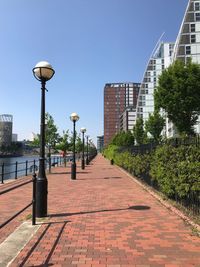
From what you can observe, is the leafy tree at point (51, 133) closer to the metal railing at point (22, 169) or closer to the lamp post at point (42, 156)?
the metal railing at point (22, 169)

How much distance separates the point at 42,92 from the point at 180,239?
5.22m

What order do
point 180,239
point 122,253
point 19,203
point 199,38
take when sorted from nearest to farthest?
1. point 122,253
2. point 180,239
3. point 19,203
4. point 199,38

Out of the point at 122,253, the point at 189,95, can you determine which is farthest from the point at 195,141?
the point at 189,95

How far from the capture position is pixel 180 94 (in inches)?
1296

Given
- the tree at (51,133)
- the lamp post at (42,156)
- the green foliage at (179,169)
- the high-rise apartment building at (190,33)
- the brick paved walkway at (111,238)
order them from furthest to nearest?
the high-rise apartment building at (190,33) → the tree at (51,133) → the lamp post at (42,156) → the green foliage at (179,169) → the brick paved walkway at (111,238)

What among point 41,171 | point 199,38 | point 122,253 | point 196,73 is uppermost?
point 199,38

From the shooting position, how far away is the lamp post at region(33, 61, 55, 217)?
8414 mm

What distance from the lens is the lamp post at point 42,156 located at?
27.6 ft

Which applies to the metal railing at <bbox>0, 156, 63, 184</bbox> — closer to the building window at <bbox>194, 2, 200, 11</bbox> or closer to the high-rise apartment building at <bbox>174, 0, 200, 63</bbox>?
the high-rise apartment building at <bbox>174, 0, 200, 63</bbox>

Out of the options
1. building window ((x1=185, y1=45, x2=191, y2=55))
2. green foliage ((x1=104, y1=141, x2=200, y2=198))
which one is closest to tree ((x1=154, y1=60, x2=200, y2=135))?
green foliage ((x1=104, y1=141, x2=200, y2=198))

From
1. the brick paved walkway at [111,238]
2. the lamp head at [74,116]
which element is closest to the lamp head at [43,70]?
the brick paved walkway at [111,238]

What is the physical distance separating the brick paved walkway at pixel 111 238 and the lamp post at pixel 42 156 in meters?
0.41

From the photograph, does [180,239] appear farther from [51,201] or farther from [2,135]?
[2,135]

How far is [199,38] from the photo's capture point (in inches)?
2704
